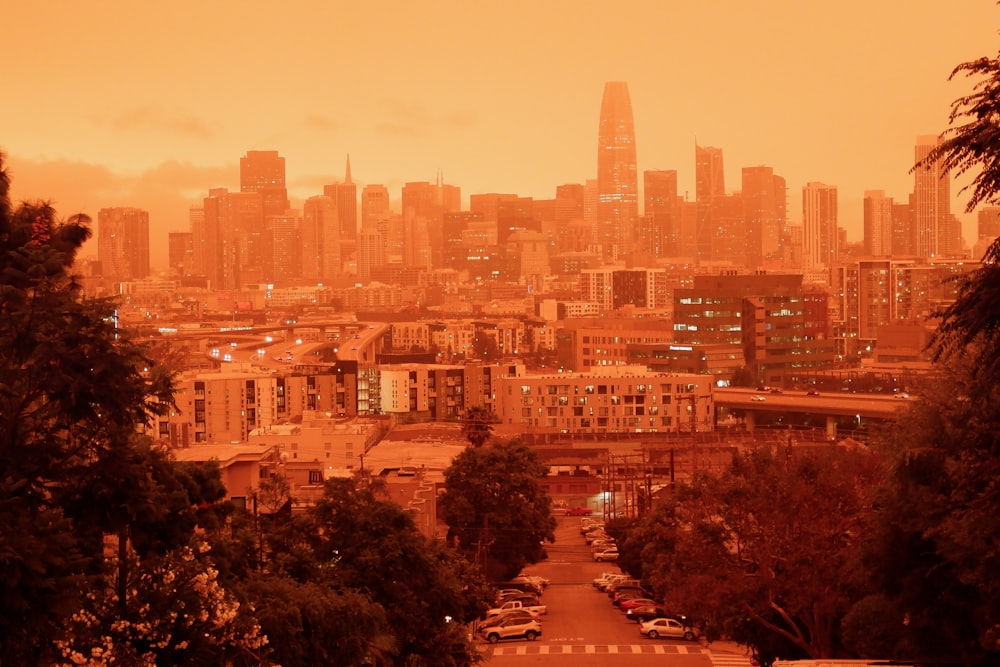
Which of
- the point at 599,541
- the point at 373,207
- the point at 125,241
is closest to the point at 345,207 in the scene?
the point at 373,207

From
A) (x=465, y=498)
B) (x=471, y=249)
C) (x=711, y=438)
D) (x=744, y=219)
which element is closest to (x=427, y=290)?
(x=471, y=249)

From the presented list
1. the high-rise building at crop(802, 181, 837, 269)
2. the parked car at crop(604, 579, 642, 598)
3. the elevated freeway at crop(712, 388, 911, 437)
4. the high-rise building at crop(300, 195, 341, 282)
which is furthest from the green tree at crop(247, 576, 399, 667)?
the high-rise building at crop(300, 195, 341, 282)

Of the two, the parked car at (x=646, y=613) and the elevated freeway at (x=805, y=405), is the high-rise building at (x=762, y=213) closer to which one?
the elevated freeway at (x=805, y=405)

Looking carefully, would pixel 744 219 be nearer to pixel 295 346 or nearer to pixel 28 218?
pixel 295 346

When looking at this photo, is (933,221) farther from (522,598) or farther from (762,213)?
(522,598)

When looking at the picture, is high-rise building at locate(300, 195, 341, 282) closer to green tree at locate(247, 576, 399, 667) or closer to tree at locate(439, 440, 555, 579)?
tree at locate(439, 440, 555, 579)

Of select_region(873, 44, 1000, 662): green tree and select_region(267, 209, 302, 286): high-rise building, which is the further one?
select_region(267, 209, 302, 286): high-rise building

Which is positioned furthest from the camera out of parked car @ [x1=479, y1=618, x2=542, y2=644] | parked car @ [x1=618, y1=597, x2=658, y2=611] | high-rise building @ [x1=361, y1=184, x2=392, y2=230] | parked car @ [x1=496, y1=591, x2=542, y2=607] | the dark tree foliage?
high-rise building @ [x1=361, y1=184, x2=392, y2=230]
